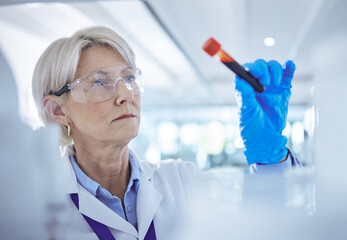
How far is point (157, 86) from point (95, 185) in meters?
2.89

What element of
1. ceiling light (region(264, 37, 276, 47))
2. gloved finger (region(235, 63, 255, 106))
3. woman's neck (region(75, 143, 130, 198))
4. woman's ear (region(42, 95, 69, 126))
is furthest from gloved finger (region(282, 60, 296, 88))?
woman's ear (region(42, 95, 69, 126))

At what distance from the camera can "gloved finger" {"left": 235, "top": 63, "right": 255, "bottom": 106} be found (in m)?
0.92

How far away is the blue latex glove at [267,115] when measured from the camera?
945 mm

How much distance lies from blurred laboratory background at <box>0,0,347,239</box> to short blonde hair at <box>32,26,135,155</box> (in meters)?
0.07

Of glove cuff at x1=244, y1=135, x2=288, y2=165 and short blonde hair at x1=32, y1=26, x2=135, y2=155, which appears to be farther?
short blonde hair at x1=32, y1=26, x2=135, y2=155

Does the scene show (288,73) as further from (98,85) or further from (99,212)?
(99,212)

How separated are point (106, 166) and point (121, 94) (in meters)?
0.32

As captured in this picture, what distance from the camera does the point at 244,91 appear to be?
36.4 inches

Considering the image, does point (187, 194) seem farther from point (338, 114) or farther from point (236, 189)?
point (338, 114)

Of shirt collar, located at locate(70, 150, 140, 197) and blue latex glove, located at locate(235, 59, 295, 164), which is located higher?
blue latex glove, located at locate(235, 59, 295, 164)

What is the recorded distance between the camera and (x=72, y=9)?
1.96 metres

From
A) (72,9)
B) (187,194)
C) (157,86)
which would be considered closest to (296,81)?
(187,194)

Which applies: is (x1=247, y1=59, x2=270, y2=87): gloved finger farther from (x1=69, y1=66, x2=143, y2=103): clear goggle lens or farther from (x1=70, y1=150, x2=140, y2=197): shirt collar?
(x1=70, y1=150, x2=140, y2=197): shirt collar

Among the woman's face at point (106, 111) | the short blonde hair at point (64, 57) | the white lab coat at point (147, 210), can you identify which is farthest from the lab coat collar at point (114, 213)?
the short blonde hair at point (64, 57)
